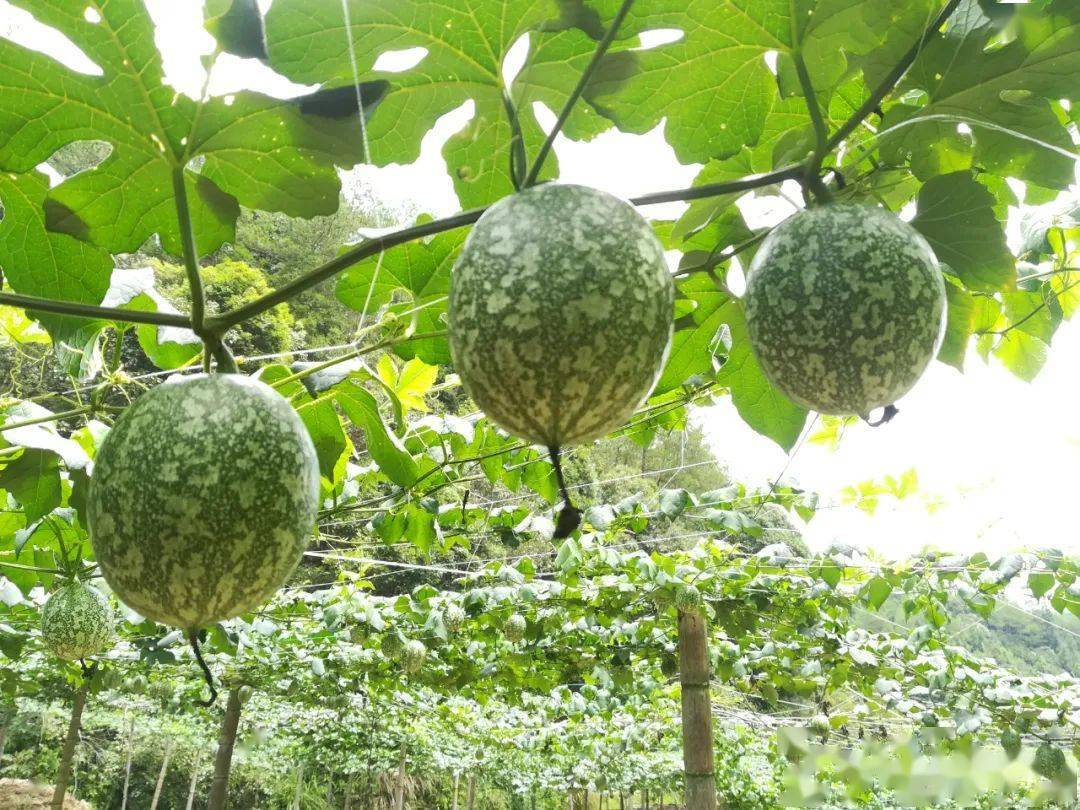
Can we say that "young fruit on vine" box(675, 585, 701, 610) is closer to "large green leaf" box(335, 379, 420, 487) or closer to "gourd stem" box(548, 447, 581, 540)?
"large green leaf" box(335, 379, 420, 487)

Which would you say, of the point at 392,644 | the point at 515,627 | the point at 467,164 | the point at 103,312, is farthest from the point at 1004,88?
the point at 392,644

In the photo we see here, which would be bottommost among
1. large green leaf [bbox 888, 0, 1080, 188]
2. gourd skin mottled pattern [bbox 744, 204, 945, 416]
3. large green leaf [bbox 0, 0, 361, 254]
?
gourd skin mottled pattern [bbox 744, 204, 945, 416]

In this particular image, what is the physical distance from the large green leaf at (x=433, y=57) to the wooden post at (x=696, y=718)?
12.5 ft

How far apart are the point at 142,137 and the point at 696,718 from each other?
422 centimetres

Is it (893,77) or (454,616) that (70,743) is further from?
(893,77)

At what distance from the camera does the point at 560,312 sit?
29.4 inches

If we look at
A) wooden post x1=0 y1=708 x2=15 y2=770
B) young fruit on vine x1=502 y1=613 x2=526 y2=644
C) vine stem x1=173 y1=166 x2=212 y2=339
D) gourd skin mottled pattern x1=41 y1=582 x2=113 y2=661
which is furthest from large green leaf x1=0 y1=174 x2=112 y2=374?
wooden post x1=0 y1=708 x2=15 y2=770

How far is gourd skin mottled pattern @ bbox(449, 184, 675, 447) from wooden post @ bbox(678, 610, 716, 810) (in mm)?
3919

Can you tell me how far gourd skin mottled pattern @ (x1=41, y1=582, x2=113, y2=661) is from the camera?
10.6 feet

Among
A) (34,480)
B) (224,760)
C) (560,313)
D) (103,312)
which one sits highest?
(34,480)

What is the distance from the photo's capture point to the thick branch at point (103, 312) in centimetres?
104

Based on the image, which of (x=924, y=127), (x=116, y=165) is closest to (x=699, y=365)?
(x=924, y=127)

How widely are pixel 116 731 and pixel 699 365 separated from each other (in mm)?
20049

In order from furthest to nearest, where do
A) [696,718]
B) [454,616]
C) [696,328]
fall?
[454,616], [696,718], [696,328]
